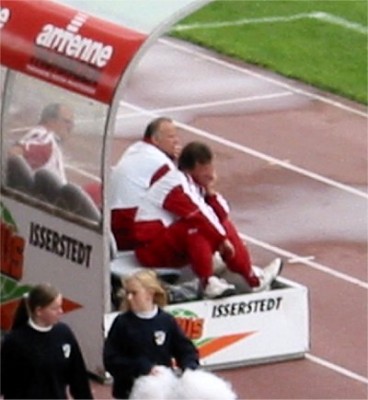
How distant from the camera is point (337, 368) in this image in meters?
15.7

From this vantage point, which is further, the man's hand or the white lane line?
the white lane line

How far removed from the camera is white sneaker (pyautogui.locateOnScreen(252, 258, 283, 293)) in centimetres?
1573

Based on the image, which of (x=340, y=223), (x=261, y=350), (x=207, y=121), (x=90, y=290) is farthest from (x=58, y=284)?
(x=207, y=121)

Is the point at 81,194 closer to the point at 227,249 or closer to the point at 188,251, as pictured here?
the point at 188,251

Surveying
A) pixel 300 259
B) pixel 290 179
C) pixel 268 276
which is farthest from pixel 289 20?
pixel 268 276

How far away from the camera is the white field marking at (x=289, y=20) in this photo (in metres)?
25.9

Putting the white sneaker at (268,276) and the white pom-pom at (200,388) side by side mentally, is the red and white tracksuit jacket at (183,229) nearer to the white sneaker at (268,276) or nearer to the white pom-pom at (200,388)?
the white sneaker at (268,276)

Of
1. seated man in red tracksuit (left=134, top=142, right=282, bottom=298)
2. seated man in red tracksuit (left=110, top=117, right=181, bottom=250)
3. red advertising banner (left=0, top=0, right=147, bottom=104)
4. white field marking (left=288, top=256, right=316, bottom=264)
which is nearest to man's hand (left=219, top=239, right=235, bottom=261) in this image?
seated man in red tracksuit (left=134, top=142, right=282, bottom=298)

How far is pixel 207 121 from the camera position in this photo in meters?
22.1

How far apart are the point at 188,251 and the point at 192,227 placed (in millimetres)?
191

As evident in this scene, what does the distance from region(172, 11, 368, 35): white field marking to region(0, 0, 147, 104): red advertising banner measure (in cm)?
1059

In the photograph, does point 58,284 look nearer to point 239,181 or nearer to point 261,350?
point 261,350

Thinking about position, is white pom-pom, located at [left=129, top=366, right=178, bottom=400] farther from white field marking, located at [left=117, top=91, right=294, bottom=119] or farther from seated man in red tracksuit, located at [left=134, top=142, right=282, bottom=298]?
white field marking, located at [left=117, top=91, right=294, bottom=119]

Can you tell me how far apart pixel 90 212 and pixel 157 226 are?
733 mm
